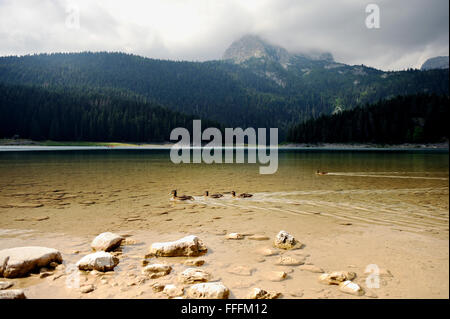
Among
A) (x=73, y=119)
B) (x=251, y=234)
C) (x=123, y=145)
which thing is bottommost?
(x=251, y=234)

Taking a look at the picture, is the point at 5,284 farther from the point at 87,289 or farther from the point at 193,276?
the point at 193,276

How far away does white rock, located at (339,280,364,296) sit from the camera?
15.2 ft

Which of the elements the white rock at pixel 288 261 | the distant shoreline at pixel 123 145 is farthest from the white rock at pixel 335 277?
the distant shoreline at pixel 123 145

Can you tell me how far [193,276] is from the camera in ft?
17.4

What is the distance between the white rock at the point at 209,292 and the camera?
4.55 m

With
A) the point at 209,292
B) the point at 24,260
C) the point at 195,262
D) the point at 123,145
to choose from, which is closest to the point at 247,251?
the point at 195,262

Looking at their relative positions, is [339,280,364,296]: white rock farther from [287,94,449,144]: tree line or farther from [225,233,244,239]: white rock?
[287,94,449,144]: tree line

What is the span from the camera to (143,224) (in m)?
9.78

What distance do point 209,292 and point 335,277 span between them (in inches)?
96.3

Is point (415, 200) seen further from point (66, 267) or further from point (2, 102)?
point (2, 102)

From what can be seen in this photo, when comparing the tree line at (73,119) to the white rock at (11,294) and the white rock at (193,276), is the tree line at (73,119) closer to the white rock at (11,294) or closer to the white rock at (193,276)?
the white rock at (11,294)

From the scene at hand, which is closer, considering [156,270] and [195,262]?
[156,270]
